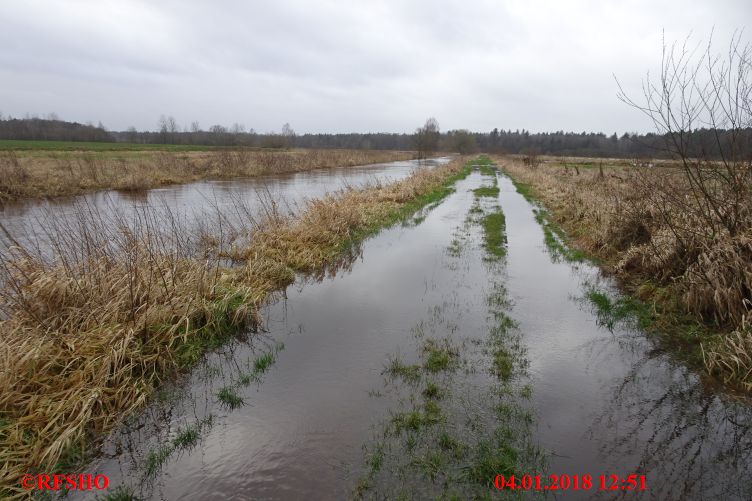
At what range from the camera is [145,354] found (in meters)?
5.43

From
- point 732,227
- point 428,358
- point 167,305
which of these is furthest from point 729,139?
point 167,305

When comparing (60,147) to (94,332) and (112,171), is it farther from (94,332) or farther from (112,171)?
(94,332)

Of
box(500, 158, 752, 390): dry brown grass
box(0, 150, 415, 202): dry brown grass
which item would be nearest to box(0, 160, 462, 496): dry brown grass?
box(500, 158, 752, 390): dry brown grass

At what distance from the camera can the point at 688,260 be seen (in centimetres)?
782

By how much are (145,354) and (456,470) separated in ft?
Result: 14.8

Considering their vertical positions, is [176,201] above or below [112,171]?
below
